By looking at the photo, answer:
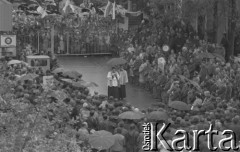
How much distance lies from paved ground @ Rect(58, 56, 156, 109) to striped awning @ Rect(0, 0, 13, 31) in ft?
16.7

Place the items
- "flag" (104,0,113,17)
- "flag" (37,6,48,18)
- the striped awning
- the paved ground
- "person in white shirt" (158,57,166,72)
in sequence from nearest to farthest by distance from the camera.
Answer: the striped awning → the paved ground → "person in white shirt" (158,57,166,72) → "flag" (37,6,48,18) → "flag" (104,0,113,17)

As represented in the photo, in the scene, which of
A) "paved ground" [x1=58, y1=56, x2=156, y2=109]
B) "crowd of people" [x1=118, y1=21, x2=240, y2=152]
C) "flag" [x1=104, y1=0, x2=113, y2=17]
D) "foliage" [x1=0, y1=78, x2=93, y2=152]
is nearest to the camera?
"foliage" [x1=0, y1=78, x2=93, y2=152]

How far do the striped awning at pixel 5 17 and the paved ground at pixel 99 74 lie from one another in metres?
5.10

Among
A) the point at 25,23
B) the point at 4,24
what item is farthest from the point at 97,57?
the point at 4,24

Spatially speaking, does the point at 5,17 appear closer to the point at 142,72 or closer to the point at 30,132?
the point at 142,72

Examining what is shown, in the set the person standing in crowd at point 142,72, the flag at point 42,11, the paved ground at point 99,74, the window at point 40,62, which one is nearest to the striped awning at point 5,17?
the window at point 40,62

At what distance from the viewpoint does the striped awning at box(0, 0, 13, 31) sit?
22219 millimetres

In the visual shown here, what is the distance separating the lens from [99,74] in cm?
3052

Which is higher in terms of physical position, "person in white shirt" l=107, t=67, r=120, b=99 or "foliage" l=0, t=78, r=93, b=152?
"foliage" l=0, t=78, r=93, b=152

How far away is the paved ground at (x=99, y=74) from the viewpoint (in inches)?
953

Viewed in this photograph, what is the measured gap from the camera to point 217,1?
92.6 feet

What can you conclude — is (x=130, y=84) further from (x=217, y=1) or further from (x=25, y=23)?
(x=25, y=23)

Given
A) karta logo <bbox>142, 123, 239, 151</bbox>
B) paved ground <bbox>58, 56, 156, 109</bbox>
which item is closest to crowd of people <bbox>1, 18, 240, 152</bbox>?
karta logo <bbox>142, 123, 239, 151</bbox>

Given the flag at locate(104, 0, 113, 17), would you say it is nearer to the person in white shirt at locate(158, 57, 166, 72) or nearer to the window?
the person in white shirt at locate(158, 57, 166, 72)
